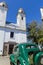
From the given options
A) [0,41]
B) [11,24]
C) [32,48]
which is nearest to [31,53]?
[32,48]

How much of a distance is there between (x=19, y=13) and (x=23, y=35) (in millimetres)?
5713

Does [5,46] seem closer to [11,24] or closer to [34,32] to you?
[11,24]

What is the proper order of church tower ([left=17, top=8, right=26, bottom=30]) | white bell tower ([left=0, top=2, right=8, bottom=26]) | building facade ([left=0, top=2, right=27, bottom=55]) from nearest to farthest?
building facade ([left=0, top=2, right=27, bottom=55])
white bell tower ([left=0, top=2, right=8, bottom=26])
church tower ([left=17, top=8, right=26, bottom=30])

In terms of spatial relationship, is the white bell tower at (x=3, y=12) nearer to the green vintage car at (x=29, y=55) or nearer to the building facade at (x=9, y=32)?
the building facade at (x=9, y=32)

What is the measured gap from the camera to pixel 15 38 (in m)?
35.4

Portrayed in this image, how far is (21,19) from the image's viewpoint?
37.7 metres

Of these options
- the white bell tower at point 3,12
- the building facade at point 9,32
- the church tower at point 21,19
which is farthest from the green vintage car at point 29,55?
the church tower at point 21,19

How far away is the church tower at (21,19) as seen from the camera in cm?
3699

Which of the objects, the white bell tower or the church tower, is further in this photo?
the church tower

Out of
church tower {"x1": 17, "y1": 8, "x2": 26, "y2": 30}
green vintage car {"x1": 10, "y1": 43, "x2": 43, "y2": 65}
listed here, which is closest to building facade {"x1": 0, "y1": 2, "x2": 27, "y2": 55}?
church tower {"x1": 17, "y1": 8, "x2": 26, "y2": 30}

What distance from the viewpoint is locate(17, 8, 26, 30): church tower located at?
37.0 meters

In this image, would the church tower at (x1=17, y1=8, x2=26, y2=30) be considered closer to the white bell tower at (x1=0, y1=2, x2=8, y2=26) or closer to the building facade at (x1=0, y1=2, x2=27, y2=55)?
the building facade at (x1=0, y1=2, x2=27, y2=55)

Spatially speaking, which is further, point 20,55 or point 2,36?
point 2,36

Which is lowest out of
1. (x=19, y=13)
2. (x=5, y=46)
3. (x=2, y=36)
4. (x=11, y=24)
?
(x=5, y=46)
